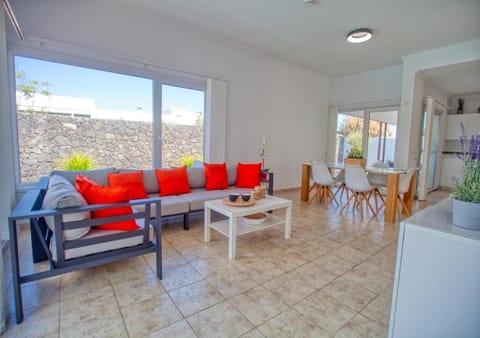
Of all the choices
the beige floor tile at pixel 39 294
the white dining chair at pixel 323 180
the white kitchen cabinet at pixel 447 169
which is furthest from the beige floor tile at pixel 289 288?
the white kitchen cabinet at pixel 447 169

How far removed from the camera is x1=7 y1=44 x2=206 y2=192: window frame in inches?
115

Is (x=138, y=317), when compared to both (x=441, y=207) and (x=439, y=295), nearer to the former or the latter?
(x=439, y=295)

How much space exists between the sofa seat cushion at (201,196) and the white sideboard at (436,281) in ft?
7.94

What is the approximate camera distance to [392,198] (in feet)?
12.3

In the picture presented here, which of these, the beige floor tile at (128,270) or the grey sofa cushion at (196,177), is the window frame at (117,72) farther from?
the beige floor tile at (128,270)

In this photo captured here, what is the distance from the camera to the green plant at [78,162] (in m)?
3.32

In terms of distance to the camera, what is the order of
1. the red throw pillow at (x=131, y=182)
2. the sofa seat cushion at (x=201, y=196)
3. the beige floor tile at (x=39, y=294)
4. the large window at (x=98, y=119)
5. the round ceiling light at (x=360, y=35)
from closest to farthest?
the beige floor tile at (x=39, y=294) < the red throw pillow at (x=131, y=182) < the large window at (x=98, y=119) < the sofa seat cushion at (x=201, y=196) < the round ceiling light at (x=360, y=35)

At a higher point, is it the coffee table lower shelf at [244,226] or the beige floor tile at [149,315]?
the coffee table lower shelf at [244,226]

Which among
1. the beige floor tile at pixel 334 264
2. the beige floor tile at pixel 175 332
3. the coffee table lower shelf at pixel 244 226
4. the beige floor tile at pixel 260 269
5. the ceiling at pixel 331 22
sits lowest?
the beige floor tile at pixel 175 332

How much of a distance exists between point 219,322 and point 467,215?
1.49 m

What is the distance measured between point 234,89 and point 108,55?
2206 millimetres

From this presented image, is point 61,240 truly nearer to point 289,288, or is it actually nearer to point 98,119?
point 289,288

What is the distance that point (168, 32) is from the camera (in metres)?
3.85

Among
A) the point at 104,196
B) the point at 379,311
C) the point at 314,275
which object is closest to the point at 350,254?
the point at 314,275
